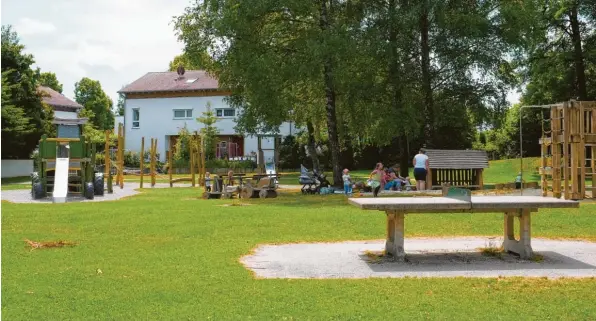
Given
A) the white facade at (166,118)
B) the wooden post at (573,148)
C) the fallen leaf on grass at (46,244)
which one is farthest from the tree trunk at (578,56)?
the fallen leaf on grass at (46,244)

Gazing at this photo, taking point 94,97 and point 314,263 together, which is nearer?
point 314,263

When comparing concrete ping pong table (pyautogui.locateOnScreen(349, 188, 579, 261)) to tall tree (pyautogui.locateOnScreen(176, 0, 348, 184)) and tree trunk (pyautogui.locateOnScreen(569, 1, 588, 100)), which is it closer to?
tall tree (pyautogui.locateOnScreen(176, 0, 348, 184))

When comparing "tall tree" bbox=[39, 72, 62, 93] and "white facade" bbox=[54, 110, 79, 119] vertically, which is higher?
"tall tree" bbox=[39, 72, 62, 93]

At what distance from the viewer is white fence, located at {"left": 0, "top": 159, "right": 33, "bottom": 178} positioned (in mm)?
53469

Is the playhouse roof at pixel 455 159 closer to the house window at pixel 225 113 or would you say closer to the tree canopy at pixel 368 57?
the tree canopy at pixel 368 57

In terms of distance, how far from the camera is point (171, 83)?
66875 mm

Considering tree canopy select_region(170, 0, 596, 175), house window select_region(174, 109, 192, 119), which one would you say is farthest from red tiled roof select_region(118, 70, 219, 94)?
tree canopy select_region(170, 0, 596, 175)

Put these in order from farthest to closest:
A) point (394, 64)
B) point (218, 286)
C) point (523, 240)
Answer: point (394, 64), point (523, 240), point (218, 286)

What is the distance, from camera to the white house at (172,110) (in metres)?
64.8

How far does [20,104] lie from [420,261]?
153ft

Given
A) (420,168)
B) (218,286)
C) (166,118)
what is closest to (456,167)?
(420,168)

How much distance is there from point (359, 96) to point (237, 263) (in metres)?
22.0

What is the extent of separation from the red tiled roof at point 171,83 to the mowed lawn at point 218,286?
165ft

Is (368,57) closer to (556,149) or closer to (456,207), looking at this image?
(556,149)
